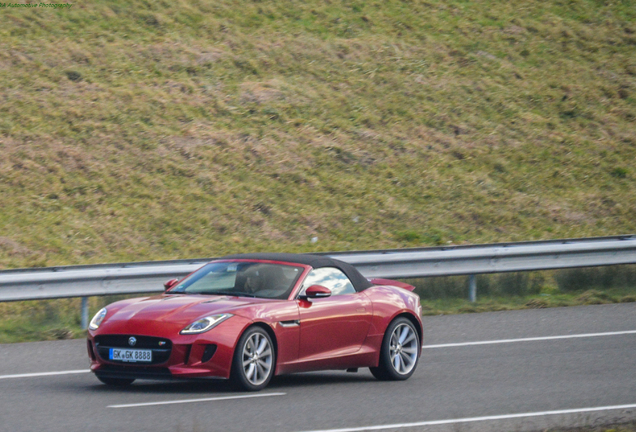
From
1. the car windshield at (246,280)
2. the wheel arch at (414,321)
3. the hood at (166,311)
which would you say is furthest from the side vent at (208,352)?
the wheel arch at (414,321)

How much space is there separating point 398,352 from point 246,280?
176cm

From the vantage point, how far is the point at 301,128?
78.9ft

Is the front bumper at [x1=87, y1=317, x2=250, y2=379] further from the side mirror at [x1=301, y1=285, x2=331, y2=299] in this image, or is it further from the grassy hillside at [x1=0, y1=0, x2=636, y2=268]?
the grassy hillside at [x1=0, y1=0, x2=636, y2=268]

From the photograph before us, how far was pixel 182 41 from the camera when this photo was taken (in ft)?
88.2

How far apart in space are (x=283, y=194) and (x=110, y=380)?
12752 mm

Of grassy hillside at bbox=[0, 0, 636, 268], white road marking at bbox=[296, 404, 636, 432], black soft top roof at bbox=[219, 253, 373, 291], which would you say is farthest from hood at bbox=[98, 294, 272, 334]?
grassy hillside at bbox=[0, 0, 636, 268]

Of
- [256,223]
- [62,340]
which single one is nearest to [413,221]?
[256,223]

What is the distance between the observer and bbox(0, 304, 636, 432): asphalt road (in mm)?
7172

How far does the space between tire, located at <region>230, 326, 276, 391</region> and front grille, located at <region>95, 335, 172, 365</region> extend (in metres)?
0.59

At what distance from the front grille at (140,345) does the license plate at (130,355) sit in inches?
1.3

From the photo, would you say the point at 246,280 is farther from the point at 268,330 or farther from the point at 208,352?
the point at 208,352

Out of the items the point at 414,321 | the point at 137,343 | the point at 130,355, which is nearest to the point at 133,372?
the point at 130,355

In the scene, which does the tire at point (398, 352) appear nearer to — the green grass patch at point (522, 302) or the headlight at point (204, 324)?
the headlight at point (204, 324)

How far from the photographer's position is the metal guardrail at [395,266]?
1249 cm
